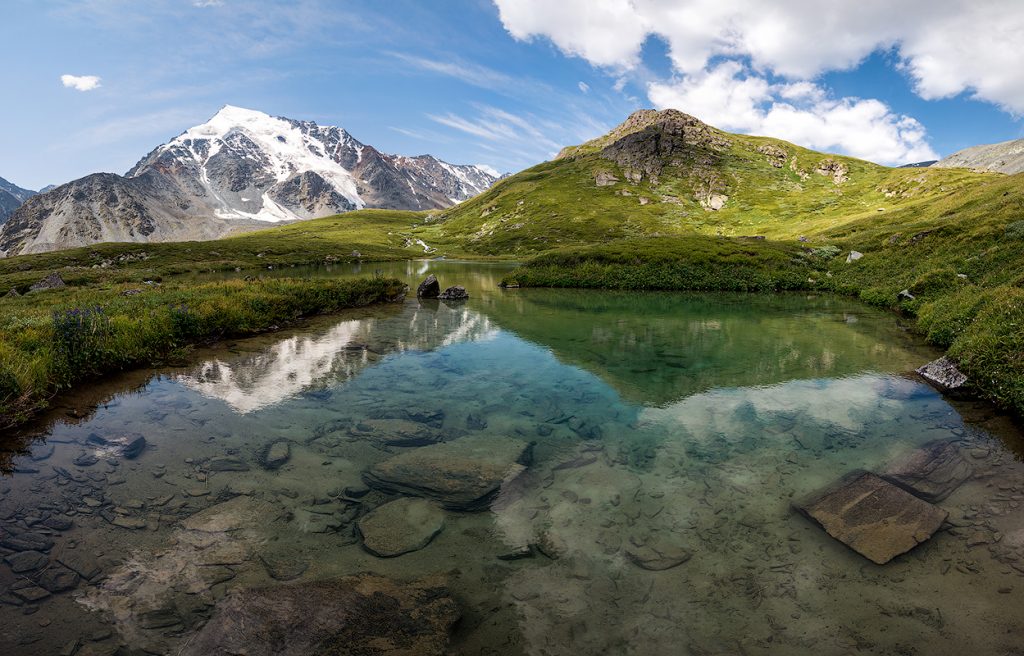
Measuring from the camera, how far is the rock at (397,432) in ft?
42.3

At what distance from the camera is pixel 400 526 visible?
9078 mm

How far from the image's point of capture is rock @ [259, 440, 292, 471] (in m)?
11.3

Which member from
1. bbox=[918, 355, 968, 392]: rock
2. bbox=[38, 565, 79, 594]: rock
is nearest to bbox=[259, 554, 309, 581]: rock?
bbox=[38, 565, 79, 594]: rock

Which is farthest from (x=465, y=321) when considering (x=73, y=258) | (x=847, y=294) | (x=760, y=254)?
(x=73, y=258)

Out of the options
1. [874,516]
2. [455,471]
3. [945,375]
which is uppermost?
[945,375]

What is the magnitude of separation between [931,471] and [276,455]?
54.3ft

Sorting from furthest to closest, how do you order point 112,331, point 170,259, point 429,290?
point 170,259
point 429,290
point 112,331

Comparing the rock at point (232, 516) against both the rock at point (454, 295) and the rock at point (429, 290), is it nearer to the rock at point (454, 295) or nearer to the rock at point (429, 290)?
the rock at point (454, 295)

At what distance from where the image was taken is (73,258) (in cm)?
10281

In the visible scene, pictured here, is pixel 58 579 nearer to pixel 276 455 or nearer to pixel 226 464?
pixel 226 464

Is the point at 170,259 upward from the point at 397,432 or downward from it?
upward

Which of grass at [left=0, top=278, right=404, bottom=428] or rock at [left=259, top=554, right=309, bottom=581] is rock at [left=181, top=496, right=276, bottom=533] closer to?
rock at [left=259, top=554, right=309, bottom=581]

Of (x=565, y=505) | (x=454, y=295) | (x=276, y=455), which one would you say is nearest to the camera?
(x=565, y=505)

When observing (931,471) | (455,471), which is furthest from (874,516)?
→ (455,471)
